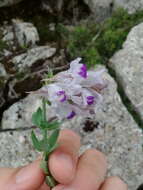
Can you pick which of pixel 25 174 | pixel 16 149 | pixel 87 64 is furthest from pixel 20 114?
pixel 25 174

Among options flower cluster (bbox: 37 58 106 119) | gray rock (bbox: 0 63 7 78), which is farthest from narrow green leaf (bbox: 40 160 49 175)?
gray rock (bbox: 0 63 7 78)

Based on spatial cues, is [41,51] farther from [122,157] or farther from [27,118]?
[122,157]

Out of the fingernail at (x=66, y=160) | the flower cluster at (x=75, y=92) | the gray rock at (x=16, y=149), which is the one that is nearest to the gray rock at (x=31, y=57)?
the gray rock at (x=16, y=149)

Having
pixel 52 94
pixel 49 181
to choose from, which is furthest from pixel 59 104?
pixel 49 181

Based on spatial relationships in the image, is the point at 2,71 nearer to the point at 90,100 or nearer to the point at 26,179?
the point at 26,179

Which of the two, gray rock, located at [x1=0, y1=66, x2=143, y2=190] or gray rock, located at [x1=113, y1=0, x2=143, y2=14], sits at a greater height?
gray rock, located at [x1=113, y1=0, x2=143, y2=14]

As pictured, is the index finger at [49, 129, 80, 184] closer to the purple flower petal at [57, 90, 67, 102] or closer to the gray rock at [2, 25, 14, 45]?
the purple flower petal at [57, 90, 67, 102]

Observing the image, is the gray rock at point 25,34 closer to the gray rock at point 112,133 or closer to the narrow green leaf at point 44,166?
the gray rock at point 112,133
